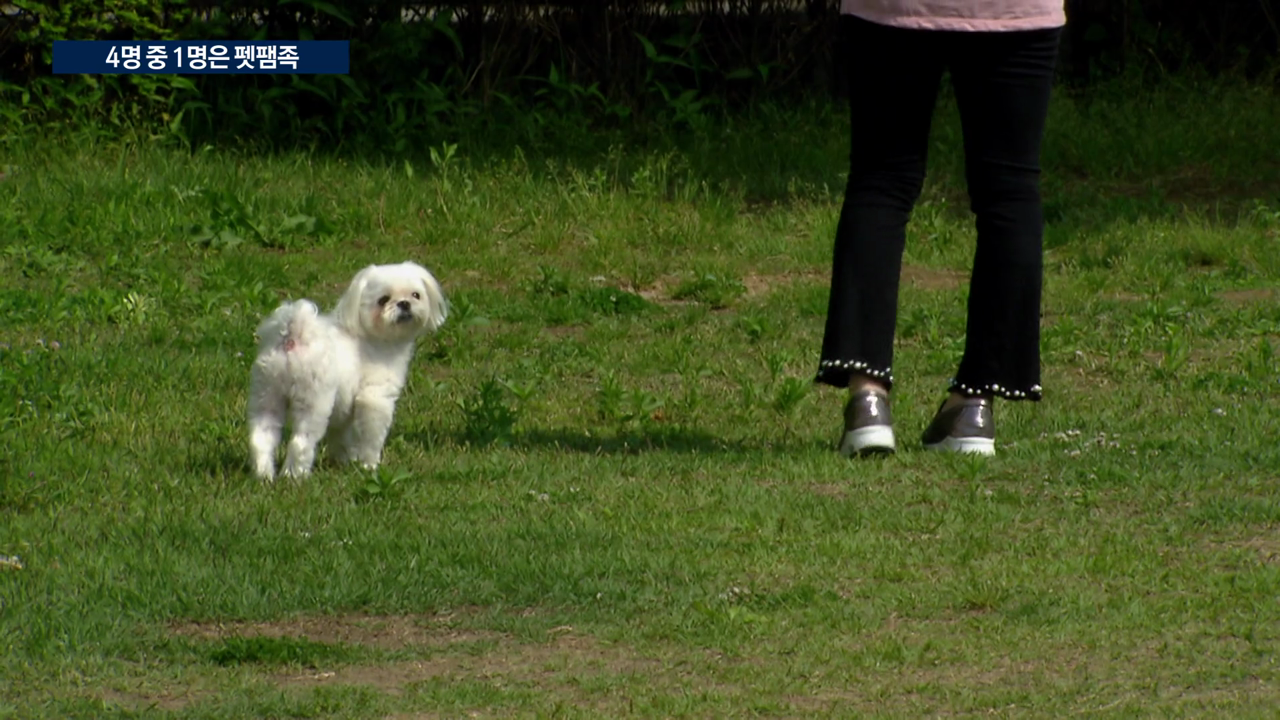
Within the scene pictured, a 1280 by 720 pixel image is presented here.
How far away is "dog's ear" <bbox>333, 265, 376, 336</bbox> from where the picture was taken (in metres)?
5.81

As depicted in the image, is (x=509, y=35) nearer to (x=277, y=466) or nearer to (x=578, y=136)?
(x=578, y=136)

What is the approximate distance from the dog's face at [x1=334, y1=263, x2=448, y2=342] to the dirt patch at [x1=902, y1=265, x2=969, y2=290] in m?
3.72

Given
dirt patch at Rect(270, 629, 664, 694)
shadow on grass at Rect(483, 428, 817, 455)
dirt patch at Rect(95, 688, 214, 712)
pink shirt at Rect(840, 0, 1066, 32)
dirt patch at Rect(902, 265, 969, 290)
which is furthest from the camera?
dirt patch at Rect(902, 265, 969, 290)

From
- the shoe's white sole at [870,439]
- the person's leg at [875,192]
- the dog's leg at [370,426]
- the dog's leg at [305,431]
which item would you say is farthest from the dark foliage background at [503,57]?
the shoe's white sole at [870,439]

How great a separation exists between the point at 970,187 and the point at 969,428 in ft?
2.42

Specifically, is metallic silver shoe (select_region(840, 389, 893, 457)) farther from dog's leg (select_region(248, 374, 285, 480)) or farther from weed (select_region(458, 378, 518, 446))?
dog's leg (select_region(248, 374, 285, 480))

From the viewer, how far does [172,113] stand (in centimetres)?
1092

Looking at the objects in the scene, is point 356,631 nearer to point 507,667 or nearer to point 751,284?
point 507,667

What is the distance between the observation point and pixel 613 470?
19.0 feet

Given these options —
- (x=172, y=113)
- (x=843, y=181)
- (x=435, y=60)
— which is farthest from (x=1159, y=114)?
(x=172, y=113)

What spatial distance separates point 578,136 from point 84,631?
7.24 m

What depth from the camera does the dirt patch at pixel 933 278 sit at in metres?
9.08

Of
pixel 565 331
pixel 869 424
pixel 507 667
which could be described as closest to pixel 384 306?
pixel 869 424

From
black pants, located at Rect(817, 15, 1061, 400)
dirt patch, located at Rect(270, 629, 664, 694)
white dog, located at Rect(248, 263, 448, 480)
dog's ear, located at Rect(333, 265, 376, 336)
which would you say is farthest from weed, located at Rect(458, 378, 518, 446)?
dirt patch, located at Rect(270, 629, 664, 694)
